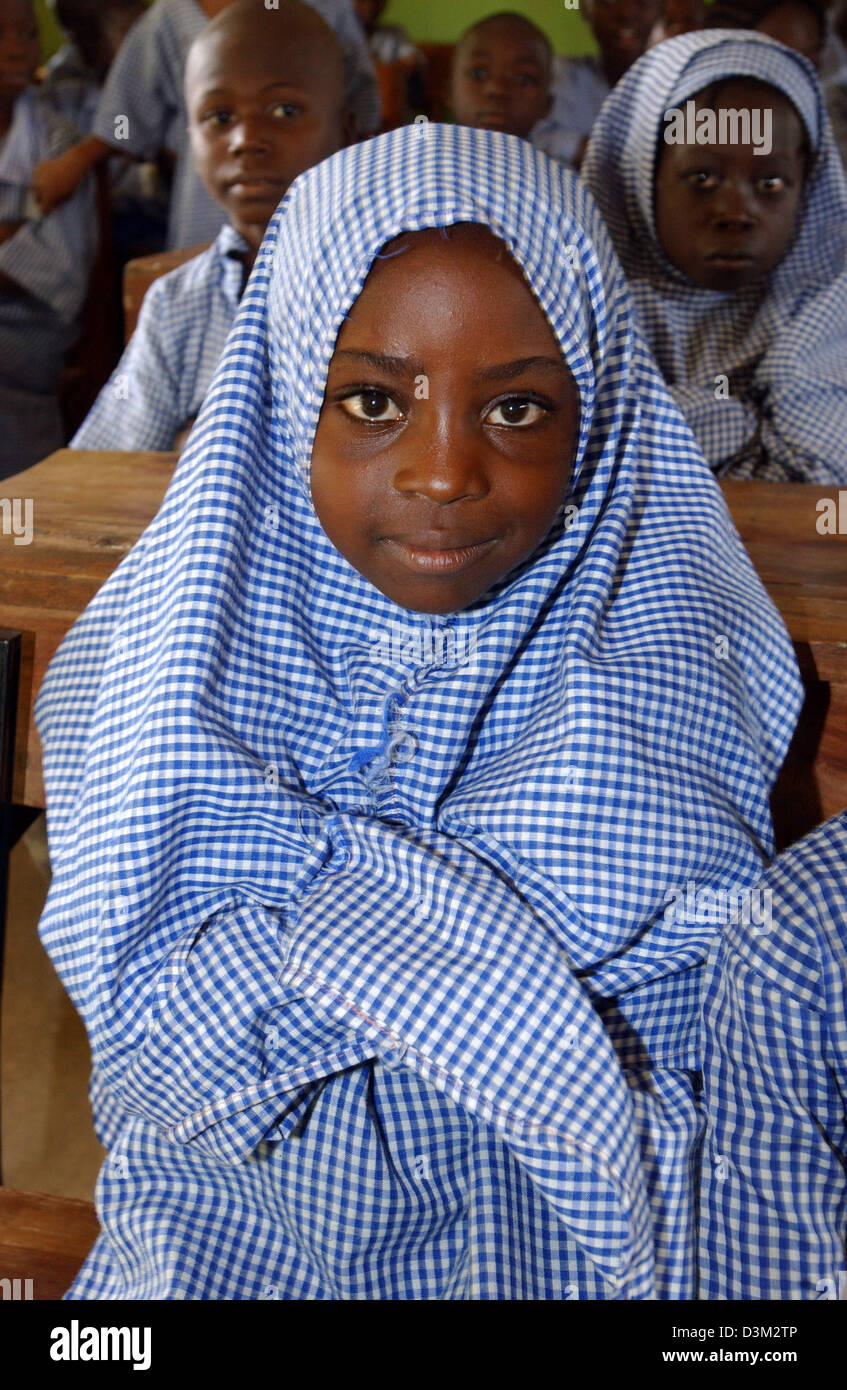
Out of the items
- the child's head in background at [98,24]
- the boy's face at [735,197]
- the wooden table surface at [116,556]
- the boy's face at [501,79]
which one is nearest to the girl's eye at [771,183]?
the boy's face at [735,197]

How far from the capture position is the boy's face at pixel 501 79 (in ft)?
7.91

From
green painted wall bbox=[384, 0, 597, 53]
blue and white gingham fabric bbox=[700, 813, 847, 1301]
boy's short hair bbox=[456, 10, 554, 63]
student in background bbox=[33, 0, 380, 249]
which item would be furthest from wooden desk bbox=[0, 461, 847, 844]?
green painted wall bbox=[384, 0, 597, 53]

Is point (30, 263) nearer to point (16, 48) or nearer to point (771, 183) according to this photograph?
point (16, 48)

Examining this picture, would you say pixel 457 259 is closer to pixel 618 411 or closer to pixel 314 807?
pixel 618 411

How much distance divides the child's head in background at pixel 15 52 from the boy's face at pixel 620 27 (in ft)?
3.78

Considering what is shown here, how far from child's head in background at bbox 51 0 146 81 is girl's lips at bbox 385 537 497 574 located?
8.12ft

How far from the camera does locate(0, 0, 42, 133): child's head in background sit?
7.60 feet

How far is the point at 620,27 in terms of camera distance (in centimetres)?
272

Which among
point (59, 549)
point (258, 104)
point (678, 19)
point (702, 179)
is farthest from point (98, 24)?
point (59, 549)

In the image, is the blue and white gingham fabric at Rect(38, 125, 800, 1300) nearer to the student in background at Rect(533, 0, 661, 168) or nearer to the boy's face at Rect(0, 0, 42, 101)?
the boy's face at Rect(0, 0, 42, 101)

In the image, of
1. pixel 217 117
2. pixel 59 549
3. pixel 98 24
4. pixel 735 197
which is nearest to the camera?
pixel 59 549

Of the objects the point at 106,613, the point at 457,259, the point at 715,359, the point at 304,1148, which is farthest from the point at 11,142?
the point at 304,1148

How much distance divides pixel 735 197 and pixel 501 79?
1.19m

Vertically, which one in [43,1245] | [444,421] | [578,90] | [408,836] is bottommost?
[43,1245]
